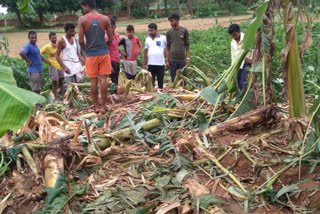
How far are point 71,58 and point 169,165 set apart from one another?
4207 millimetres

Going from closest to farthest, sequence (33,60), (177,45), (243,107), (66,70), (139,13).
→ (243,107)
(66,70)
(177,45)
(33,60)
(139,13)

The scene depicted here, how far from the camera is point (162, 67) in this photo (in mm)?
7211

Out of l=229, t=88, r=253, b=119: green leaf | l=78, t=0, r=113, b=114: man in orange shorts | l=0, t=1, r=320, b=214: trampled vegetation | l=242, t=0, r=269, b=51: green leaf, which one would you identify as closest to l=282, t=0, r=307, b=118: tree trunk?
l=0, t=1, r=320, b=214: trampled vegetation

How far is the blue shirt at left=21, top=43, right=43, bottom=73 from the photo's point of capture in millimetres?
7099

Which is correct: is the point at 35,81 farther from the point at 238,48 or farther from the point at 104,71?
the point at 238,48

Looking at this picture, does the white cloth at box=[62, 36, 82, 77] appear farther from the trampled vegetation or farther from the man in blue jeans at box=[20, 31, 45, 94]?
the trampled vegetation

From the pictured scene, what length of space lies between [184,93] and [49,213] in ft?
8.79

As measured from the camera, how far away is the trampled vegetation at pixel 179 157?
2705 mm

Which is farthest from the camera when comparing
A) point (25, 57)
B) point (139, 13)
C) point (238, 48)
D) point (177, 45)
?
point (139, 13)

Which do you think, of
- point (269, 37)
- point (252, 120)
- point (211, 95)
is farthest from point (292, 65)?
point (211, 95)

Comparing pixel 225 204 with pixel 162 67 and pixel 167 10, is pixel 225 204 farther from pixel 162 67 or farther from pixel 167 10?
pixel 167 10

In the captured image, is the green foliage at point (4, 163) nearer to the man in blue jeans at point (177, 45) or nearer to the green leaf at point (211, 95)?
the green leaf at point (211, 95)

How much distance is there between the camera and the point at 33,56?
7.18m

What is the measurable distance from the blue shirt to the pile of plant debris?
11.4 feet
